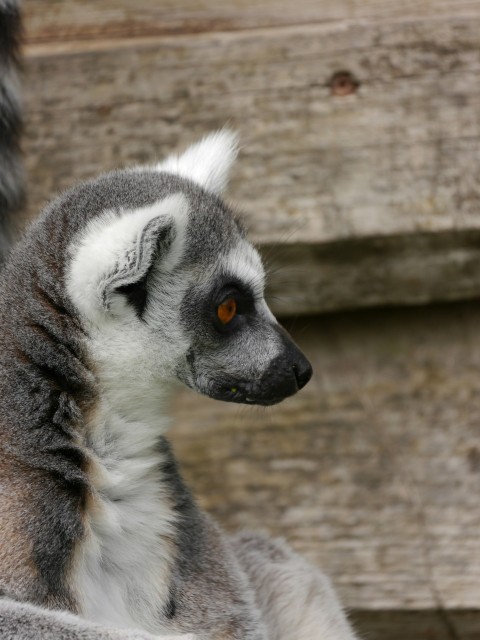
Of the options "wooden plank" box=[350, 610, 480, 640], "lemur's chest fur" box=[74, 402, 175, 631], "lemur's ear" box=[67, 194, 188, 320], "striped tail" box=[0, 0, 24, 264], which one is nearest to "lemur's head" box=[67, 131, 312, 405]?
"lemur's ear" box=[67, 194, 188, 320]

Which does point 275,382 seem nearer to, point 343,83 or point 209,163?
point 209,163

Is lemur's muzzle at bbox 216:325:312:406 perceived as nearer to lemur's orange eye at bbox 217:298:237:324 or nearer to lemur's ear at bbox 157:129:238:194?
lemur's orange eye at bbox 217:298:237:324

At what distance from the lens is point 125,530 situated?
239cm

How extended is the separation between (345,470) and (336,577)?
354 mm

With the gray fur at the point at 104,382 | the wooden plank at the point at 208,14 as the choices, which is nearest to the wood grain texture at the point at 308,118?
the wooden plank at the point at 208,14

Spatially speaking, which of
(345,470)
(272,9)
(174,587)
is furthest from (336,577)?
(272,9)

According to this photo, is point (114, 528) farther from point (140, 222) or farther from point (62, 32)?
point (62, 32)

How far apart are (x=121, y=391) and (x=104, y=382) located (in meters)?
0.06

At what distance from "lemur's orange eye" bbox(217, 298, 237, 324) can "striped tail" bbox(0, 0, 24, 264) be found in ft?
2.37

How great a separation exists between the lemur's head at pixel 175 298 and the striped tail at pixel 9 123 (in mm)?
433

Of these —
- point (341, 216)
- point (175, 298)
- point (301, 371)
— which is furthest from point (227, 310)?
point (341, 216)

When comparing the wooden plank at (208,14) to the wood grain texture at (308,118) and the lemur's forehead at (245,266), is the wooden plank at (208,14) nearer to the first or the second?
the wood grain texture at (308,118)

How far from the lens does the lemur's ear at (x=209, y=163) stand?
2.88 metres

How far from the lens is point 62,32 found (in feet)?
11.3
